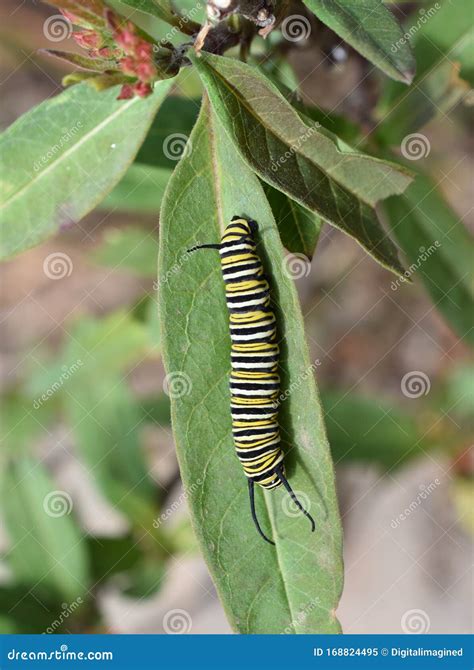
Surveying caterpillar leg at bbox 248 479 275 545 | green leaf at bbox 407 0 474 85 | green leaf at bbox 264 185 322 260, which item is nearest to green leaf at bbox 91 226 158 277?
green leaf at bbox 407 0 474 85

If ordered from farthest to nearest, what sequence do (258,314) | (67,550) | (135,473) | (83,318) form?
(83,318) < (135,473) < (67,550) < (258,314)

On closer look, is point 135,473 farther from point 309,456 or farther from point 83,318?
Result: point 309,456

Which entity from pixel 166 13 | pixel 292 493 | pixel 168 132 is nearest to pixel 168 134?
pixel 168 132

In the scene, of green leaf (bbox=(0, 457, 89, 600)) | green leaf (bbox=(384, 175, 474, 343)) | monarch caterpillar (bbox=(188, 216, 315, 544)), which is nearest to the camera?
monarch caterpillar (bbox=(188, 216, 315, 544))

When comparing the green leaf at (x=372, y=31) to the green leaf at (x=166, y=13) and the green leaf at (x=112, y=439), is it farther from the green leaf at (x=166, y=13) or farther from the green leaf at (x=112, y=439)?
the green leaf at (x=112, y=439)

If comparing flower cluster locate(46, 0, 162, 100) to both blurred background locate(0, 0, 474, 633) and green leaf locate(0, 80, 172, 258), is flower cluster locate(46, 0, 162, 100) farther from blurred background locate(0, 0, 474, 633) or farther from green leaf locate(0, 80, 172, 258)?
blurred background locate(0, 0, 474, 633)

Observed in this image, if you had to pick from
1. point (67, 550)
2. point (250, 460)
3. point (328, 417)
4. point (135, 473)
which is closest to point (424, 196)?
point (328, 417)
